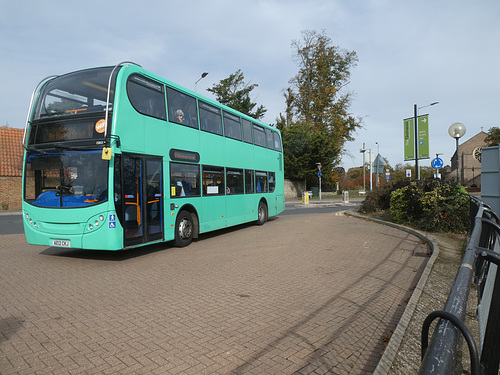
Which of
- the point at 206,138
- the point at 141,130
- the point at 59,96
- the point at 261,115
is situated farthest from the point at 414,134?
the point at 261,115

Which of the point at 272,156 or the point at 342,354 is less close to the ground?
the point at 272,156

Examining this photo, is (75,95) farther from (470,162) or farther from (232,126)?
(470,162)

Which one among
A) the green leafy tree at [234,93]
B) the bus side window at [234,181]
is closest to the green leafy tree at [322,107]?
the green leafy tree at [234,93]

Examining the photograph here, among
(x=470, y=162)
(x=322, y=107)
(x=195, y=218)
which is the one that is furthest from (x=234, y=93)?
(x=470, y=162)

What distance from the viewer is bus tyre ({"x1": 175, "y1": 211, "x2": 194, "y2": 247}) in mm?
9359

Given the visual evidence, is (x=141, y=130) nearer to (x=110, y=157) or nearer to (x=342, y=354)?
(x=110, y=157)

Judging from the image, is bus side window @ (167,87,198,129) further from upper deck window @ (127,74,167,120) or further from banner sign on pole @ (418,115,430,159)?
banner sign on pole @ (418,115,430,159)

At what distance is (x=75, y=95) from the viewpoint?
7836 millimetres

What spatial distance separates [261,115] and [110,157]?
35.9 meters

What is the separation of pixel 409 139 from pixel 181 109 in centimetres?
1661

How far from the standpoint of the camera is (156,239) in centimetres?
849

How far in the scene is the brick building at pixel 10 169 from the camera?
88.5ft

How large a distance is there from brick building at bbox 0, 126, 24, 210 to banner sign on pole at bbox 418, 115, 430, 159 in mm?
27047

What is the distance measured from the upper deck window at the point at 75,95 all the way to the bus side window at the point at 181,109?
71.2 inches
